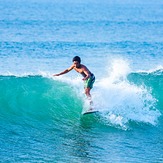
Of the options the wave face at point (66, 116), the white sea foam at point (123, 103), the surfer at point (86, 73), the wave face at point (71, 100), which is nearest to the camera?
the wave face at point (66, 116)

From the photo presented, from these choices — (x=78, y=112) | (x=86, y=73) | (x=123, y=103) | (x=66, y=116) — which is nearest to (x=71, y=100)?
(x=78, y=112)

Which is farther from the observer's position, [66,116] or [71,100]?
[71,100]

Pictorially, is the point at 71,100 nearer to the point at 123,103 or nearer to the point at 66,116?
the point at 66,116

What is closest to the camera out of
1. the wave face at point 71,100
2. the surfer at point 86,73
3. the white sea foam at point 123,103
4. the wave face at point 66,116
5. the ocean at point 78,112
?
the ocean at point 78,112

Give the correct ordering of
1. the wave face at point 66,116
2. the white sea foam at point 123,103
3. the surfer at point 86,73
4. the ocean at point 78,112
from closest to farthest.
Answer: the ocean at point 78,112
the wave face at point 66,116
the surfer at point 86,73
the white sea foam at point 123,103

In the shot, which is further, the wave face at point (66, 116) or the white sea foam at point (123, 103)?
the white sea foam at point (123, 103)

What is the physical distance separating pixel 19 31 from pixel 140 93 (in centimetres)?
2421

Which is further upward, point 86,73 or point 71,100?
point 71,100

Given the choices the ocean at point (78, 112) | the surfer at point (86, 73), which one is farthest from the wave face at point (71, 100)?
the surfer at point (86, 73)

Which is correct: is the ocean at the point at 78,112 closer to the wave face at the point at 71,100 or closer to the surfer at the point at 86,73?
the wave face at the point at 71,100

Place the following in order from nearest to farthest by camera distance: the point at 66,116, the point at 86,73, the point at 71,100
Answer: the point at 86,73 → the point at 66,116 → the point at 71,100

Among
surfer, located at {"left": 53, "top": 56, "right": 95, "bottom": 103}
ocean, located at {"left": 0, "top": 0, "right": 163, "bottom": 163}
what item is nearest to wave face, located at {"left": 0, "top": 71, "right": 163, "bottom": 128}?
ocean, located at {"left": 0, "top": 0, "right": 163, "bottom": 163}

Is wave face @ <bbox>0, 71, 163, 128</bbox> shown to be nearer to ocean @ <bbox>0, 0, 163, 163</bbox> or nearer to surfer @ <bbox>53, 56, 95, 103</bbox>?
ocean @ <bbox>0, 0, 163, 163</bbox>

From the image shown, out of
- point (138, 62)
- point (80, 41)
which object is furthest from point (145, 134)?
point (80, 41)
